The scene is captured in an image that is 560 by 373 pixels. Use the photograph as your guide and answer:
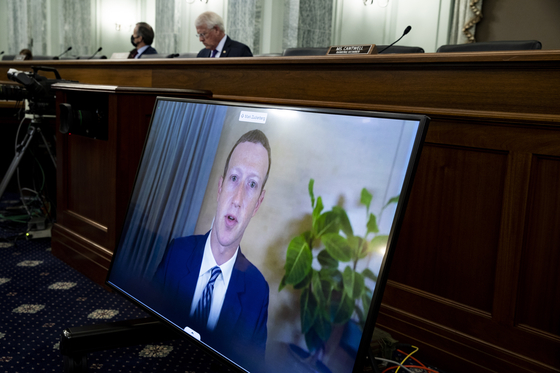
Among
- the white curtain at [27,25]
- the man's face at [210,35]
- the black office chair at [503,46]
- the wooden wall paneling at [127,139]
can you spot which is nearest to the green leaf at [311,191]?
the wooden wall paneling at [127,139]

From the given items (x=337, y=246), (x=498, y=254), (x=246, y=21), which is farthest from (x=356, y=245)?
(x=246, y=21)

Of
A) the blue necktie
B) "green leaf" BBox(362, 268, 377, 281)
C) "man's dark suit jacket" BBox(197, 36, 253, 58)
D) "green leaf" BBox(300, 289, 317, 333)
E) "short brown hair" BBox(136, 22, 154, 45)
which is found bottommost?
the blue necktie

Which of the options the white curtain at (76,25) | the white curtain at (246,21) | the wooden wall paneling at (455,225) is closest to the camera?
the wooden wall paneling at (455,225)


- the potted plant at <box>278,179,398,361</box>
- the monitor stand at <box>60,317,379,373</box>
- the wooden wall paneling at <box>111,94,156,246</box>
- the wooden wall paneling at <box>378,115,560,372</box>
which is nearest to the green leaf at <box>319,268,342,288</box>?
the potted plant at <box>278,179,398,361</box>

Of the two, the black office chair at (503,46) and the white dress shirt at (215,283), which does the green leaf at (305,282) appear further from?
the black office chair at (503,46)

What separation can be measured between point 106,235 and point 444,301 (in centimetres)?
134

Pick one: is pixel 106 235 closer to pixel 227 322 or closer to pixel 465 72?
pixel 227 322

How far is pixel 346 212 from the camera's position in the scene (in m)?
0.83

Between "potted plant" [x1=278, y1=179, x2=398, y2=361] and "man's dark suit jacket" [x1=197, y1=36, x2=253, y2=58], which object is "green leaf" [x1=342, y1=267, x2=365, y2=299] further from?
"man's dark suit jacket" [x1=197, y1=36, x2=253, y2=58]

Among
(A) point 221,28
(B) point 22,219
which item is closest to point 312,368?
(B) point 22,219

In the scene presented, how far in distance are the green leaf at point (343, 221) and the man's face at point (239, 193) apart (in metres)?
0.18

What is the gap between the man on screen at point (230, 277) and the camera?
926 mm

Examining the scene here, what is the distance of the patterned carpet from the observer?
4.58ft

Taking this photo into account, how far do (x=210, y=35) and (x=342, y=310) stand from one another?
3758 millimetres
